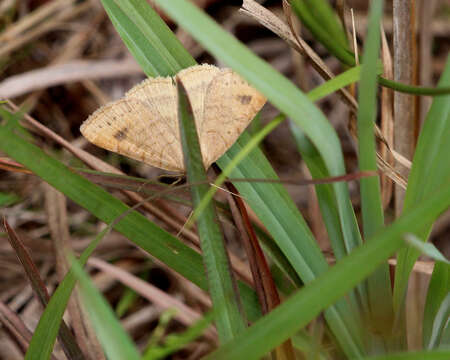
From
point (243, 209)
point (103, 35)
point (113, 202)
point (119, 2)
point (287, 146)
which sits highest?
point (103, 35)

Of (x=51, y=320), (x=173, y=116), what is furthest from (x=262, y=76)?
(x=51, y=320)

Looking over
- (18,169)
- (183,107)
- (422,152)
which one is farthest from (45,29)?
(422,152)

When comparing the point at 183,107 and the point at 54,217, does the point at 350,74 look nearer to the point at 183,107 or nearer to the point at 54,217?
the point at 183,107

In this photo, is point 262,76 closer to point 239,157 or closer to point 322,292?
point 239,157

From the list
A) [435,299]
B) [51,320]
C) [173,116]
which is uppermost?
[173,116]

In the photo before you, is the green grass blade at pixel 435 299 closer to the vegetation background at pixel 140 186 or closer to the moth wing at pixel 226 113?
the vegetation background at pixel 140 186

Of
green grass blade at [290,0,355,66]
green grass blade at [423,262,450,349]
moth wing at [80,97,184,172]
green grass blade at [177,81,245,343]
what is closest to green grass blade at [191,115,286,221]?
green grass blade at [177,81,245,343]
